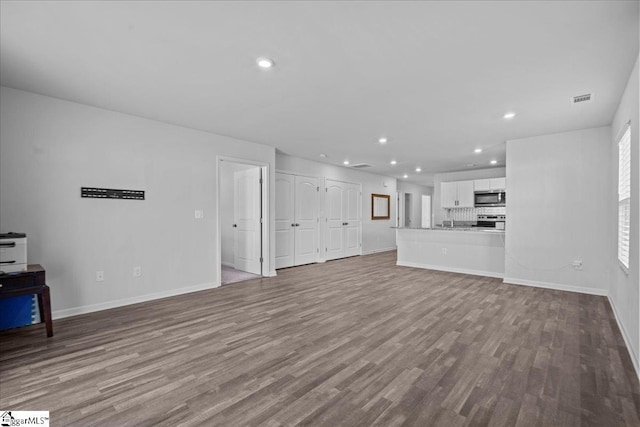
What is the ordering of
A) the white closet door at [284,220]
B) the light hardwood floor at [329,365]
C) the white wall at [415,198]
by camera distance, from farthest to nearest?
1. the white wall at [415,198]
2. the white closet door at [284,220]
3. the light hardwood floor at [329,365]

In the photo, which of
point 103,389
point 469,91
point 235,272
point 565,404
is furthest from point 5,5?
point 235,272

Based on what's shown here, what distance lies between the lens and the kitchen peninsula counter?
588cm

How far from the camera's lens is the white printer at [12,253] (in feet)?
9.39

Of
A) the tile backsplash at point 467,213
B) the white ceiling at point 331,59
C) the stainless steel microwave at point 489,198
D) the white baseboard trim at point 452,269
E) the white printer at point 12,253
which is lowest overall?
the white baseboard trim at point 452,269

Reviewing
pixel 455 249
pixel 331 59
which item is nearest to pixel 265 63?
pixel 331 59

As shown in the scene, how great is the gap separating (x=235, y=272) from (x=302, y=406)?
4775 mm

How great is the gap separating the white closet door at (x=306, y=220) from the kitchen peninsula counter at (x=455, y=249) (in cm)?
207

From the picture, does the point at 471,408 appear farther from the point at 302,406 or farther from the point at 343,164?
the point at 343,164

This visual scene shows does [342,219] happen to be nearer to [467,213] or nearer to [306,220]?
[306,220]

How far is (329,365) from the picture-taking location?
7.93ft

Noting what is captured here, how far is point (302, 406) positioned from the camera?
1909 mm

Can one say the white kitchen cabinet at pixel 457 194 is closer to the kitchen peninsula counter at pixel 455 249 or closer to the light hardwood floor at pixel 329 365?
the kitchen peninsula counter at pixel 455 249

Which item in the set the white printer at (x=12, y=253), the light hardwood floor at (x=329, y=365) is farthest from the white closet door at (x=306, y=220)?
the white printer at (x=12, y=253)

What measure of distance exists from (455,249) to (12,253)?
22.1 feet
